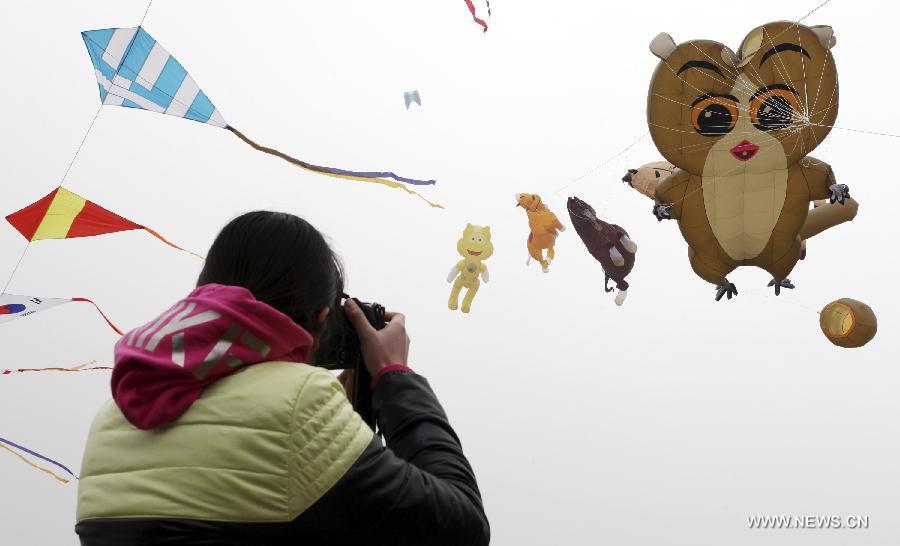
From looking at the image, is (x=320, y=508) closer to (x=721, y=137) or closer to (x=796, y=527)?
(x=721, y=137)

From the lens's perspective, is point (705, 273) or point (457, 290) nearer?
point (705, 273)

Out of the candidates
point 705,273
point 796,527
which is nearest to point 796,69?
point 705,273

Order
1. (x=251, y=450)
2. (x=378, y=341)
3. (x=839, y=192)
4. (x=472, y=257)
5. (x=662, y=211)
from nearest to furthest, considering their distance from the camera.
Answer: (x=251, y=450) → (x=378, y=341) → (x=839, y=192) → (x=662, y=211) → (x=472, y=257)

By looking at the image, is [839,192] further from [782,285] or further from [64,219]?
[64,219]

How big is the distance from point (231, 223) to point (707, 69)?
68.2 inches

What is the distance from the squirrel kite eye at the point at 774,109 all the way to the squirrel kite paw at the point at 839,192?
8.1 inches

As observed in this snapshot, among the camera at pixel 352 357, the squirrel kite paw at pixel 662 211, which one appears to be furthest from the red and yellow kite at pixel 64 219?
the camera at pixel 352 357

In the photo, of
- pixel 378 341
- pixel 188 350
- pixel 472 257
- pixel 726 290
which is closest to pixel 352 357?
pixel 378 341

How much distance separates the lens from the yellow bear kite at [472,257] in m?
2.80

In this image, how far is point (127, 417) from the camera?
1.34 ft

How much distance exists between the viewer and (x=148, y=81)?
1783mm

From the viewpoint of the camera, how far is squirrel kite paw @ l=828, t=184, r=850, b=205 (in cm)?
190

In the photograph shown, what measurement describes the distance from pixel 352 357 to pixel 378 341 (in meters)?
0.04

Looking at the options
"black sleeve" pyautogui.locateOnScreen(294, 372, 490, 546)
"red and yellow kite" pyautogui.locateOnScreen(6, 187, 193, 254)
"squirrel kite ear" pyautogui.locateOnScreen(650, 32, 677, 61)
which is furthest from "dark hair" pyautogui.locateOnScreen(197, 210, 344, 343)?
"squirrel kite ear" pyautogui.locateOnScreen(650, 32, 677, 61)
